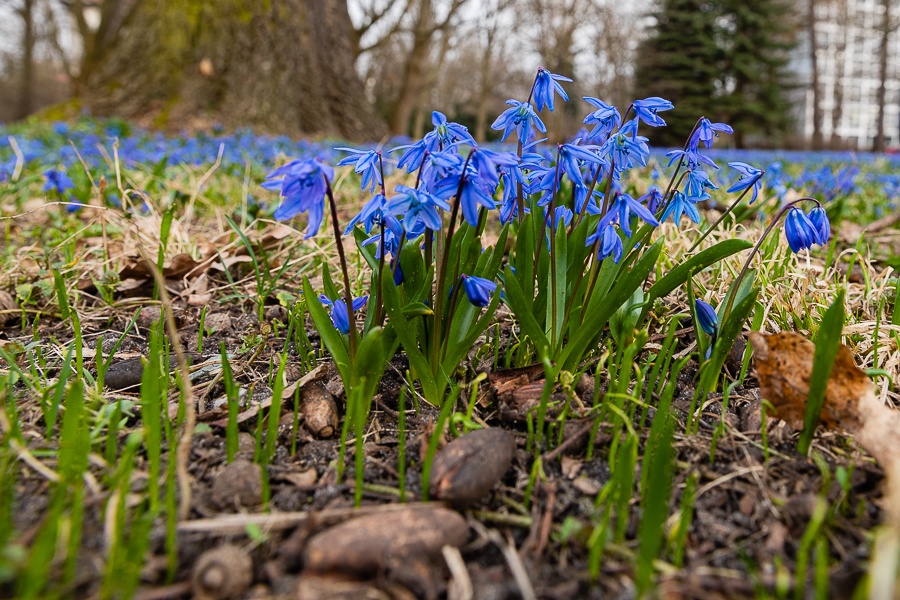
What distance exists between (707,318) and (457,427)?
70 centimetres

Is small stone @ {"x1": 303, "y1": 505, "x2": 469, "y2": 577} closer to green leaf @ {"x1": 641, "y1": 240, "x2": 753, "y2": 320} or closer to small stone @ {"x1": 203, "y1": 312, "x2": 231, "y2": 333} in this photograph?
green leaf @ {"x1": 641, "y1": 240, "x2": 753, "y2": 320}

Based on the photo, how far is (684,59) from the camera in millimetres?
24047

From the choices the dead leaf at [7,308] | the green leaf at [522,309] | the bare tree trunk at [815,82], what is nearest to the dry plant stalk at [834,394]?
the green leaf at [522,309]

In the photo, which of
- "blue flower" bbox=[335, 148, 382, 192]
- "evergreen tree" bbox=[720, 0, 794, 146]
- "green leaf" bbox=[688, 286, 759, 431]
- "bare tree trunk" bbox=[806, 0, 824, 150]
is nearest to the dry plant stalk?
"green leaf" bbox=[688, 286, 759, 431]

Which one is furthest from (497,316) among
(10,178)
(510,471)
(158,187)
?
(10,178)

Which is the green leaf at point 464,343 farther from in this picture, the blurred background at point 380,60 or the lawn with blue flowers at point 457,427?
the blurred background at point 380,60

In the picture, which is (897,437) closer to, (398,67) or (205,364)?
(205,364)

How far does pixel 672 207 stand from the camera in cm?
167

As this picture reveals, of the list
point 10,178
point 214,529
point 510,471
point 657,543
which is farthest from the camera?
point 10,178

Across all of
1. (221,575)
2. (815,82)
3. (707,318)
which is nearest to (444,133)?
(707,318)

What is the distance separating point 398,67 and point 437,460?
31.5 meters

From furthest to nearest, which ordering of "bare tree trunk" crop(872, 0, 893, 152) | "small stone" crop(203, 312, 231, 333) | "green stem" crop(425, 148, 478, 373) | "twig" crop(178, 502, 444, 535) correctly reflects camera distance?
"bare tree trunk" crop(872, 0, 893, 152)
"small stone" crop(203, 312, 231, 333)
"green stem" crop(425, 148, 478, 373)
"twig" crop(178, 502, 444, 535)

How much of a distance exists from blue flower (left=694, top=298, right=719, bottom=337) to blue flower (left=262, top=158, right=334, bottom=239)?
962 mm

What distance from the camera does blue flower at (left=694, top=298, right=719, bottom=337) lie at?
157cm
